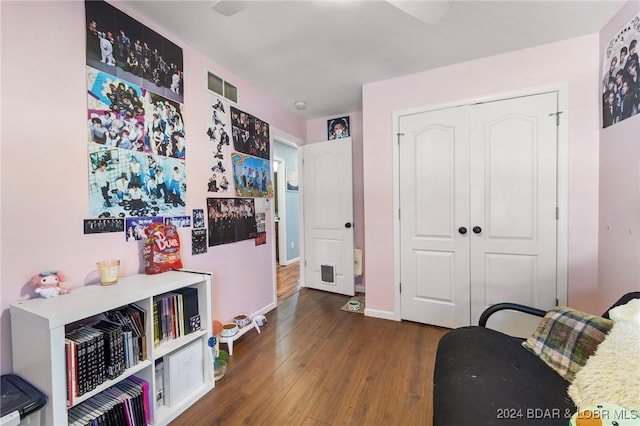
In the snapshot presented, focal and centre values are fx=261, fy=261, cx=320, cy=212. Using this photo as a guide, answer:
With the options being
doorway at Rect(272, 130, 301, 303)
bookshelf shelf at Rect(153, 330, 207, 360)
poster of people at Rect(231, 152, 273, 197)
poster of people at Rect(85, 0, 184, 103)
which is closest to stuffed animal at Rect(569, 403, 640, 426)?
bookshelf shelf at Rect(153, 330, 207, 360)

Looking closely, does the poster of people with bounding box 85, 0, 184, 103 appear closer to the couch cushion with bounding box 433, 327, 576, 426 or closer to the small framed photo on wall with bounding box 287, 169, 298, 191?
the couch cushion with bounding box 433, 327, 576, 426

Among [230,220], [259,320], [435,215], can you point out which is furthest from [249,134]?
[435,215]

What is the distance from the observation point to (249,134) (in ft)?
8.44

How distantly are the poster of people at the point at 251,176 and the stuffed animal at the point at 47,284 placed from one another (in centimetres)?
139

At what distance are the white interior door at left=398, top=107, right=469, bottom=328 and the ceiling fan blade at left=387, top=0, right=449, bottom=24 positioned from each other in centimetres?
120

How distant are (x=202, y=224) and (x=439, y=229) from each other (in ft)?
6.75

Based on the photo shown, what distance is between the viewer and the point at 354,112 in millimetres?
3441

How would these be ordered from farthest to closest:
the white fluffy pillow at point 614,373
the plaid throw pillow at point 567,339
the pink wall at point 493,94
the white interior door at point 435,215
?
the white interior door at point 435,215 → the pink wall at point 493,94 → the plaid throw pillow at point 567,339 → the white fluffy pillow at point 614,373

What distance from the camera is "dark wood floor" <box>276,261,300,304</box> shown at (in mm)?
3436

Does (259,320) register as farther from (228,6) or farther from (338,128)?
(338,128)

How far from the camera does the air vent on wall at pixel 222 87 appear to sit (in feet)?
7.07

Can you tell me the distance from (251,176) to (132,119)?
1.13 meters

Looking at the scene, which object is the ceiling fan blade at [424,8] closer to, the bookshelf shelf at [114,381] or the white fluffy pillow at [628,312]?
the white fluffy pillow at [628,312]

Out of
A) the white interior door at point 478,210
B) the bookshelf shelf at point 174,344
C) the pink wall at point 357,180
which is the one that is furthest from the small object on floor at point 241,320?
the pink wall at point 357,180
